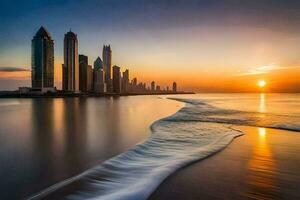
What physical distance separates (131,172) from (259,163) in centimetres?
373

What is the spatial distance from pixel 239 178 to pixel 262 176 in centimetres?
65

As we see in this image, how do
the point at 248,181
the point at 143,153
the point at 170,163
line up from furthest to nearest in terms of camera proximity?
the point at 143,153, the point at 170,163, the point at 248,181

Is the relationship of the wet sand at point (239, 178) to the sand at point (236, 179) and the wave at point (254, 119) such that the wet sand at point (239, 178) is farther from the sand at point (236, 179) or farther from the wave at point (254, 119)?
the wave at point (254, 119)

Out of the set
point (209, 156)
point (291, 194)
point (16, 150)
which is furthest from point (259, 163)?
point (16, 150)

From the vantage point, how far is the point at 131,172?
659 cm

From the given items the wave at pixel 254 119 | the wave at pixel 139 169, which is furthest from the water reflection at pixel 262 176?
the wave at pixel 254 119

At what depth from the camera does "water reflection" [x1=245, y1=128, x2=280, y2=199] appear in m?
5.01

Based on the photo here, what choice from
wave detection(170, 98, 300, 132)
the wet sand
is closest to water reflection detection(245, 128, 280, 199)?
the wet sand

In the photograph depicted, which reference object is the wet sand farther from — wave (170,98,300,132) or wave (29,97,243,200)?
wave (170,98,300,132)

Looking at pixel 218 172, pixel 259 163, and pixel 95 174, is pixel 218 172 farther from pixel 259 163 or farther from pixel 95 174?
pixel 95 174

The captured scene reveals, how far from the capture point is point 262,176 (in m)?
6.09

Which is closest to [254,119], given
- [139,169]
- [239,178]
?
[239,178]

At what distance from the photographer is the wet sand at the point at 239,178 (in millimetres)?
4969

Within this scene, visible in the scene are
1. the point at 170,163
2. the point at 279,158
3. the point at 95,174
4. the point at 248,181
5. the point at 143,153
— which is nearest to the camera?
the point at 248,181
